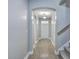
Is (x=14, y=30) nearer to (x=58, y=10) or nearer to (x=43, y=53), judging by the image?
(x=58, y=10)

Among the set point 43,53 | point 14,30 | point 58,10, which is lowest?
point 43,53

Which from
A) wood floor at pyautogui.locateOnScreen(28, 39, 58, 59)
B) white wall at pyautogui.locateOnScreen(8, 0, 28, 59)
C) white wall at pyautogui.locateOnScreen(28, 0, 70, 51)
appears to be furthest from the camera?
white wall at pyautogui.locateOnScreen(28, 0, 70, 51)

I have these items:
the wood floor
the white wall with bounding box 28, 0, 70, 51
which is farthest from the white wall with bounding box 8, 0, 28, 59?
the white wall with bounding box 28, 0, 70, 51

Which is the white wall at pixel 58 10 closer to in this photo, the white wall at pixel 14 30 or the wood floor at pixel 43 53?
the wood floor at pixel 43 53

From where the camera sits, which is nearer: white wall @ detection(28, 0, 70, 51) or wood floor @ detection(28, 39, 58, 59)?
wood floor @ detection(28, 39, 58, 59)

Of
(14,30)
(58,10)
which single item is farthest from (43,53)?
(14,30)

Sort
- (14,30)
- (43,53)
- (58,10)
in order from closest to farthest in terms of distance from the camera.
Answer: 1. (14,30)
2. (58,10)
3. (43,53)

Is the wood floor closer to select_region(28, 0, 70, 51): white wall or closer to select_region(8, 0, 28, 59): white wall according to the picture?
select_region(28, 0, 70, 51): white wall

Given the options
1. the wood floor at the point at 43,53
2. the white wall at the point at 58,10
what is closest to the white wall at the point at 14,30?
the wood floor at the point at 43,53

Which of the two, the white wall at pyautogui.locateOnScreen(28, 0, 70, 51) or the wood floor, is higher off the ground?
the white wall at pyautogui.locateOnScreen(28, 0, 70, 51)

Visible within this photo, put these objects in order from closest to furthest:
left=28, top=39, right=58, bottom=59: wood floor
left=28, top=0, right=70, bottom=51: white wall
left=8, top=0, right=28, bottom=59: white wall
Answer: left=8, top=0, right=28, bottom=59: white wall
left=28, top=39, right=58, bottom=59: wood floor
left=28, top=0, right=70, bottom=51: white wall
